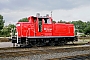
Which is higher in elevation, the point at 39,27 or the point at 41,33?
the point at 39,27

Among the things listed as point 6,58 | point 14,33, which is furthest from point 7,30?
point 6,58

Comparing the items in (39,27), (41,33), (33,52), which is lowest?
(33,52)

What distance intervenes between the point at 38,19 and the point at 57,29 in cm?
221

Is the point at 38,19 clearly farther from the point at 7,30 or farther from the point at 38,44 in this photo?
the point at 7,30

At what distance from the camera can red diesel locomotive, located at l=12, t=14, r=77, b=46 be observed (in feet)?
56.7

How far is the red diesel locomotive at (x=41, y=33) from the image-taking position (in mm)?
17281

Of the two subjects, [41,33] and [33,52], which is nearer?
[33,52]

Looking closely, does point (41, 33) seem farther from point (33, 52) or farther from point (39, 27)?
point (33, 52)

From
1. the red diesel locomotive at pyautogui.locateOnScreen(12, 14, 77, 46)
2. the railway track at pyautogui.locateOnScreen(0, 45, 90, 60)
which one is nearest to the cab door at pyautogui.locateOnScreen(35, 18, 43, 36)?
the red diesel locomotive at pyautogui.locateOnScreen(12, 14, 77, 46)

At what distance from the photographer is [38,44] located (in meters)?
17.7

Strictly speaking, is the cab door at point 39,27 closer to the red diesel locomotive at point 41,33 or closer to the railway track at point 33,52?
the red diesel locomotive at point 41,33

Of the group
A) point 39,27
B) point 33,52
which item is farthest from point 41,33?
point 33,52

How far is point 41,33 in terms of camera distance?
58.6 ft

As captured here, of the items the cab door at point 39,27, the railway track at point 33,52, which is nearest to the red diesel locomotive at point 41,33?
the cab door at point 39,27
